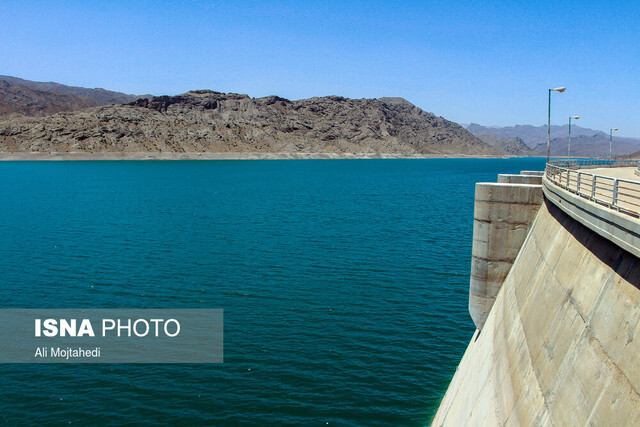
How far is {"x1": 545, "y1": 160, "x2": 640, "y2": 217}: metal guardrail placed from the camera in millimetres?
10133

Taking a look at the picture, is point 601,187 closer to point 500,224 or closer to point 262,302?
point 500,224

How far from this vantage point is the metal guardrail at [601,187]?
33.2 ft

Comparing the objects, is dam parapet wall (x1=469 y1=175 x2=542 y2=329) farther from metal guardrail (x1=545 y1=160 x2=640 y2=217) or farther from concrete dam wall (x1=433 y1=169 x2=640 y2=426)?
concrete dam wall (x1=433 y1=169 x2=640 y2=426)

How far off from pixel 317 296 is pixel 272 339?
19.9ft

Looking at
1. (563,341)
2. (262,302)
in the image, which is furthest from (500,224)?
(262,302)

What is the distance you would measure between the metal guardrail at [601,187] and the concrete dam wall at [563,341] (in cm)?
39

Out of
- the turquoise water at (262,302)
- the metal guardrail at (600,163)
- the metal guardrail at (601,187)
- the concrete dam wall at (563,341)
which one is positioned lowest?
the turquoise water at (262,302)

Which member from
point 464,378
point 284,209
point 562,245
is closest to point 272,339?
point 464,378

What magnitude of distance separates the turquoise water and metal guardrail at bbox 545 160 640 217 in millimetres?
8613

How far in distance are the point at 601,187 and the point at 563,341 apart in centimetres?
767

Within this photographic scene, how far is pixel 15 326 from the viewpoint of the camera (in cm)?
2448

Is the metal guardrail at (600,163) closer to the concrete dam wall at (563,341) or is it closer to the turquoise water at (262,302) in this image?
the turquoise water at (262,302)

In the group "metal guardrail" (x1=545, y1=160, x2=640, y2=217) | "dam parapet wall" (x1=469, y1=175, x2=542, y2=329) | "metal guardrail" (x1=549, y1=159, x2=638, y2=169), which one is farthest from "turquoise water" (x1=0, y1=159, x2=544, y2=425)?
"metal guardrail" (x1=549, y1=159, x2=638, y2=169)

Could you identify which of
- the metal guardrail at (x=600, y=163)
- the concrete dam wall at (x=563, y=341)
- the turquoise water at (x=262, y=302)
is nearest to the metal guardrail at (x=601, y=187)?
the concrete dam wall at (x=563, y=341)
